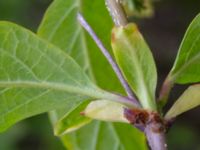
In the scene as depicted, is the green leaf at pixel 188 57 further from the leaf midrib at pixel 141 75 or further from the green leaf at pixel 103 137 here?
the green leaf at pixel 103 137

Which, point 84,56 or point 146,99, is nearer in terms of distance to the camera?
point 146,99

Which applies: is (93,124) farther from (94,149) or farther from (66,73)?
(66,73)

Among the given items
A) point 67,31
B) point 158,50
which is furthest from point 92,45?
point 158,50

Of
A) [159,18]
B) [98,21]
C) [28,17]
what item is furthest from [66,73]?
[159,18]

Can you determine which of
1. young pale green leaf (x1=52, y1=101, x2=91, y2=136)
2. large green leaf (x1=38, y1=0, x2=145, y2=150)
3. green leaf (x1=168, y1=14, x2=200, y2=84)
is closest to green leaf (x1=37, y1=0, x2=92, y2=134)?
large green leaf (x1=38, y1=0, x2=145, y2=150)

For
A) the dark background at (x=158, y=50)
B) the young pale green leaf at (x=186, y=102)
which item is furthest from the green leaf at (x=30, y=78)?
the dark background at (x=158, y=50)
